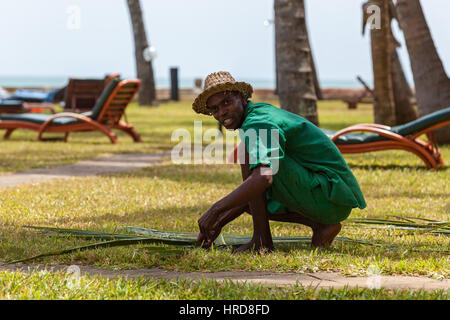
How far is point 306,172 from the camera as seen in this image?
15.5 ft

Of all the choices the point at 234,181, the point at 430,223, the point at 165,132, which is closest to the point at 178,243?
the point at 430,223

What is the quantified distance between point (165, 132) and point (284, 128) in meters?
13.1

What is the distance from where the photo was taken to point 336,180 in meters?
4.71

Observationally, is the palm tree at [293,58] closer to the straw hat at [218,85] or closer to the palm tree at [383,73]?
the palm tree at [383,73]

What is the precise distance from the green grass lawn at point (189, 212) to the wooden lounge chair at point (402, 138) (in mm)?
261

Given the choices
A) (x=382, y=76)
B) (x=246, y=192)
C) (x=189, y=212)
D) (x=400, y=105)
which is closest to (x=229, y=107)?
(x=246, y=192)

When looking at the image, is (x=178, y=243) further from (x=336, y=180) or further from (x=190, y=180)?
(x=190, y=180)

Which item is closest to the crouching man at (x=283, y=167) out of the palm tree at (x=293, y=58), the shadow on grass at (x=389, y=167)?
the shadow on grass at (x=389, y=167)

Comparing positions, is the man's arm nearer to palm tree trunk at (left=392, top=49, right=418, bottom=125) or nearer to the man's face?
the man's face

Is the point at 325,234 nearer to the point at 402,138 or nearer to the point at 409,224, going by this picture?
the point at 409,224

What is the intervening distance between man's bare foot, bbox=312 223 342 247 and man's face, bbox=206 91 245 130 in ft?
3.07

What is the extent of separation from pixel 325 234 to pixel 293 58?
20.6 feet

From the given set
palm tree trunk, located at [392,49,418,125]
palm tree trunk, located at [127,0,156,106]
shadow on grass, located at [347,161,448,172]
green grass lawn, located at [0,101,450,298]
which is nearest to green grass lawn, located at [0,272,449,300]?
green grass lawn, located at [0,101,450,298]

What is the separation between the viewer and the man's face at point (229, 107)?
4.62m
